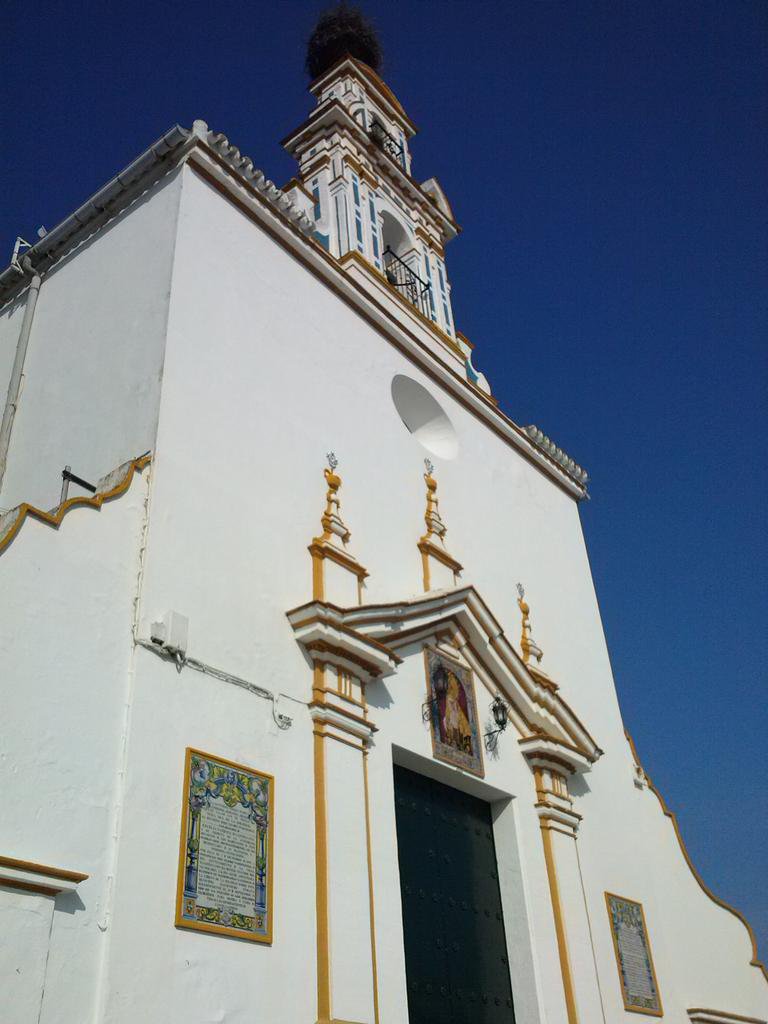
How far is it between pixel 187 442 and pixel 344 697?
2290 mm

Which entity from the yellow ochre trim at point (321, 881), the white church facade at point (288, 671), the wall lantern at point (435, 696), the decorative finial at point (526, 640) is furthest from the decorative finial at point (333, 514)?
the decorative finial at point (526, 640)

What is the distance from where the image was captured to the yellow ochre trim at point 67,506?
6109 millimetres

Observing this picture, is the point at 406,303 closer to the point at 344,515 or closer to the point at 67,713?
the point at 344,515

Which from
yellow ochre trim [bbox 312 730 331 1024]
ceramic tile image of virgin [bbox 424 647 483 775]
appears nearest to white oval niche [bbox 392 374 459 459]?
ceramic tile image of virgin [bbox 424 647 483 775]

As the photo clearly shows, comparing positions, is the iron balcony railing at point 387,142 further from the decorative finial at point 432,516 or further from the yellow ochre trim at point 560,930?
the yellow ochre trim at point 560,930

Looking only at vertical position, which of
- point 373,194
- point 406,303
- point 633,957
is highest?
point 373,194

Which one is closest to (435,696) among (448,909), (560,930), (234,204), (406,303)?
(448,909)

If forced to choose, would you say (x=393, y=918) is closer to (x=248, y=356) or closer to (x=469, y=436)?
(x=248, y=356)

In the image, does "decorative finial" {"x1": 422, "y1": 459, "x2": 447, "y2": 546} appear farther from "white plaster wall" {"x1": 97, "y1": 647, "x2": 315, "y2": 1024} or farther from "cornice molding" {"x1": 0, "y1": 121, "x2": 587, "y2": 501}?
"white plaster wall" {"x1": 97, "y1": 647, "x2": 315, "y2": 1024}

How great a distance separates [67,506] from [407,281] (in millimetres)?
8715

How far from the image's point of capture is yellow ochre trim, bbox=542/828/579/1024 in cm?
888

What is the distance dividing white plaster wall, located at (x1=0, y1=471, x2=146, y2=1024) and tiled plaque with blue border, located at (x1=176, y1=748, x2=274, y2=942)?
0.55 meters

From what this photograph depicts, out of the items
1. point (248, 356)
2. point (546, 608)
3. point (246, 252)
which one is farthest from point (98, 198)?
point (546, 608)

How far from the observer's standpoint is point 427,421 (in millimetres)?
12141
